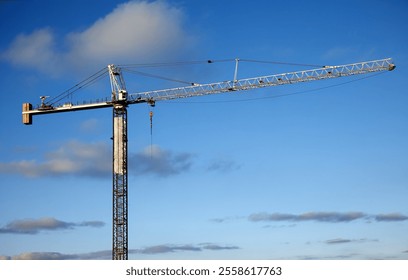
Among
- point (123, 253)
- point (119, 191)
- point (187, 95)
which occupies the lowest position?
point (123, 253)

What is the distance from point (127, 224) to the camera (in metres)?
153

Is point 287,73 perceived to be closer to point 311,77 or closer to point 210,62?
point 311,77

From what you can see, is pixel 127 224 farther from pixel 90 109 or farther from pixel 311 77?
pixel 311 77

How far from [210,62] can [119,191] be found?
37.4 metres

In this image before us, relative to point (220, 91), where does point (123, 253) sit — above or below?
below

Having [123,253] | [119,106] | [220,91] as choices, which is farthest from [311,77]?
[123,253]
